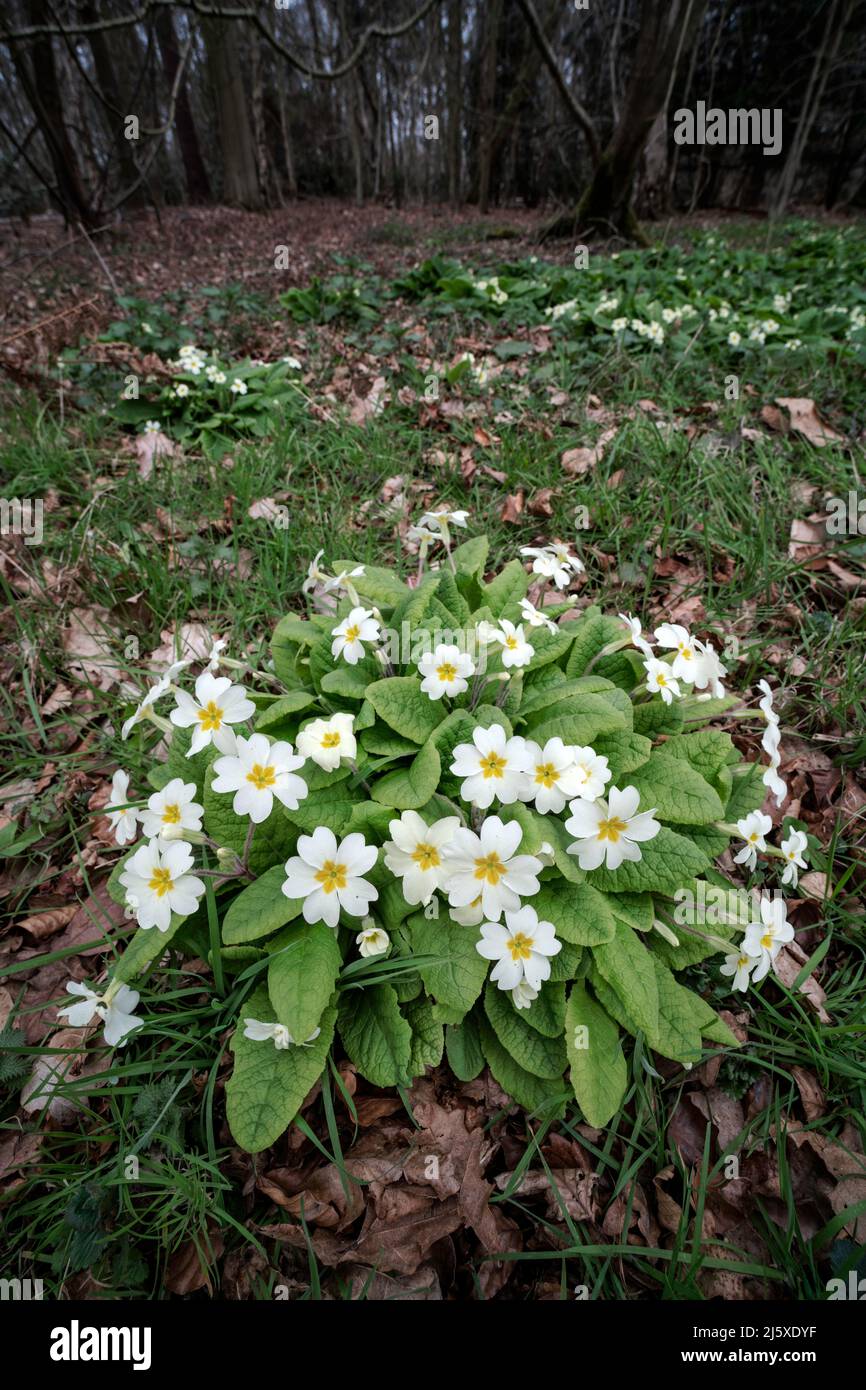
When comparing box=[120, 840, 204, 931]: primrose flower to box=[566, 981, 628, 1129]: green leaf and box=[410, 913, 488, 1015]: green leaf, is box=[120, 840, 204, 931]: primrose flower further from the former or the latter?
box=[566, 981, 628, 1129]: green leaf

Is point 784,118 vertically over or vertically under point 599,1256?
over

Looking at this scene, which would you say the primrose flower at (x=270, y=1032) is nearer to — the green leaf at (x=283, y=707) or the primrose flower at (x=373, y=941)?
the primrose flower at (x=373, y=941)

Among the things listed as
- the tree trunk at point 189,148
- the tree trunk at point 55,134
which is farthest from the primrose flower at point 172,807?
the tree trunk at point 189,148

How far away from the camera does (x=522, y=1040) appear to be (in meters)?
1.61

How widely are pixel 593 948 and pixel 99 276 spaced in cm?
994

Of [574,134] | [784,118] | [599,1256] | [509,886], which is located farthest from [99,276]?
[784,118]

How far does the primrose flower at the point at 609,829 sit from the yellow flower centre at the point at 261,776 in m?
0.69

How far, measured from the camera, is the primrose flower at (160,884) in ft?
4.57

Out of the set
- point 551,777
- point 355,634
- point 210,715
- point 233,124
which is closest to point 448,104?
point 233,124

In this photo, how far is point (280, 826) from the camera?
1714 millimetres

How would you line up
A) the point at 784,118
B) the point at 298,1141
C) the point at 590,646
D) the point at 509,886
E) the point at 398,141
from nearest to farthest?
the point at 509,886 → the point at 298,1141 → the point at 590,646 → the point at 784,118 → the point at 398,141

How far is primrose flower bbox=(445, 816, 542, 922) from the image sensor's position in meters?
1.37

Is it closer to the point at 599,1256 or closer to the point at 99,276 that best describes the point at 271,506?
the point at 599,1256

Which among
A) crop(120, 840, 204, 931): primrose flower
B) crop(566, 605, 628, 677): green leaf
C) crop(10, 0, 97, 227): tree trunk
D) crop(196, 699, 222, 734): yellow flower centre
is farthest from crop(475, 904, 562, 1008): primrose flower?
crop(10, 0, 97, 227): tree trunk
